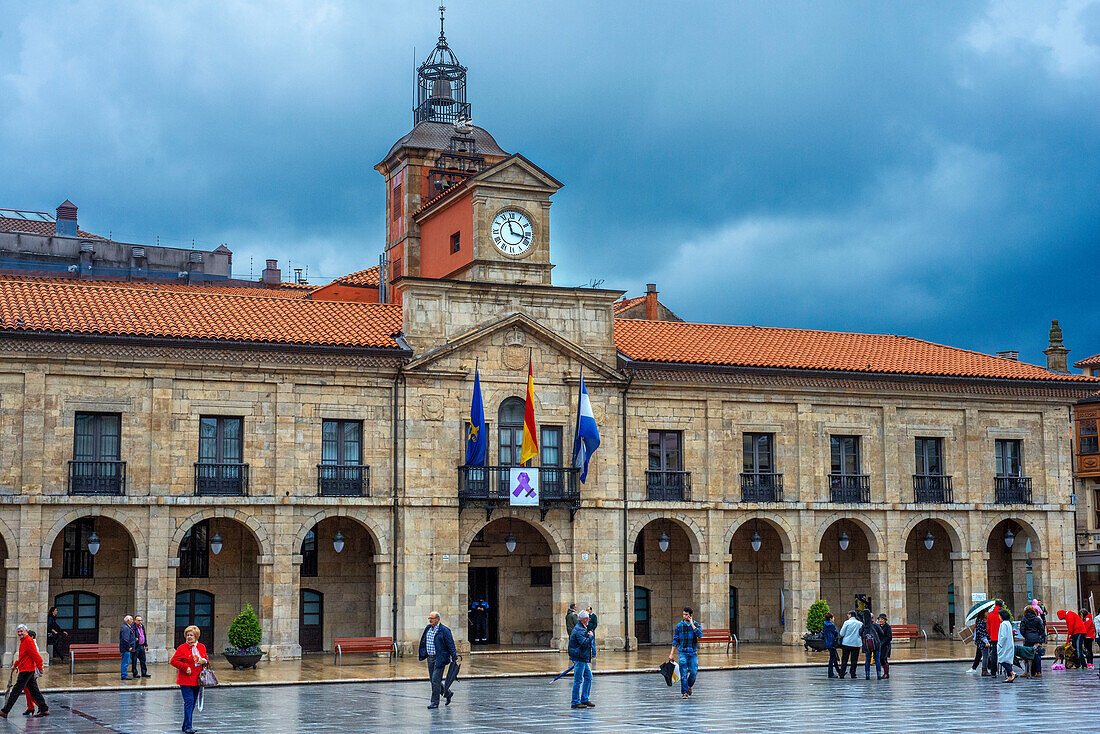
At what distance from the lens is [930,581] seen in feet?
155

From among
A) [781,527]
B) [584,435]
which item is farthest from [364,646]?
[781,527]

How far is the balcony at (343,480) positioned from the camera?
38.1m

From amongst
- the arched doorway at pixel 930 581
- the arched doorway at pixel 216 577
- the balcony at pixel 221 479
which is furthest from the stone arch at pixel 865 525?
the balcony at pixel 221 479

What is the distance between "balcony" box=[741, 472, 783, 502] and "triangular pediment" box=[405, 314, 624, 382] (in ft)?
17.1

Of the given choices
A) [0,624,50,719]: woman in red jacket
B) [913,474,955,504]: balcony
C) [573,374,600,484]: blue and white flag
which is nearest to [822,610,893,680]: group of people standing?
[573,374,600,484]: blue and white flag

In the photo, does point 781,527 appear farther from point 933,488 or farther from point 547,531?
point 547,531

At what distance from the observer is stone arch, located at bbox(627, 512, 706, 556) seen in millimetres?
41000

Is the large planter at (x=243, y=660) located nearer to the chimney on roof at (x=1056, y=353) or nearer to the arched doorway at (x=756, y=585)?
the arched doorway at (x=756, y=585)

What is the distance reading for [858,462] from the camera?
44312 millimetres

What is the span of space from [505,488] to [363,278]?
18741 mm

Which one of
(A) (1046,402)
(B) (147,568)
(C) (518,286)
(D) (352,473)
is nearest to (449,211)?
(C) (518,286)

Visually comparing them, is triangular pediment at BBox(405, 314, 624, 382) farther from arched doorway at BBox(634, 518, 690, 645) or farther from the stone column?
the stone column

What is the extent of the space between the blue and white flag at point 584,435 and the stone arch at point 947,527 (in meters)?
11.4

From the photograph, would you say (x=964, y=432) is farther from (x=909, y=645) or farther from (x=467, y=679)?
(x=467, y=679)
